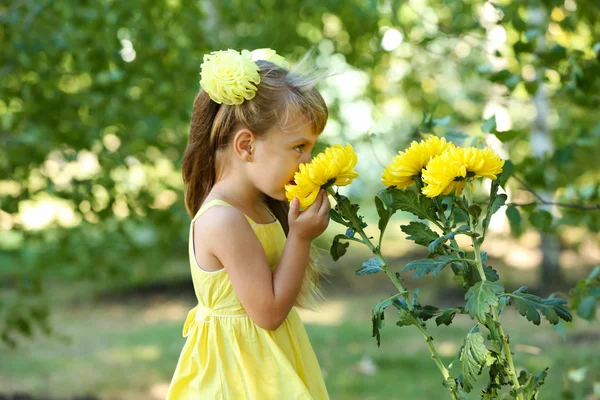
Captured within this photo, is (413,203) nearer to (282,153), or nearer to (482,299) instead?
(482,299)

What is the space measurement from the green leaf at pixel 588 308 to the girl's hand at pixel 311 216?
3.77 feet

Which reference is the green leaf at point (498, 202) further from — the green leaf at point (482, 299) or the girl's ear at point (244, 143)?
the girl's ear at point (244, 143)

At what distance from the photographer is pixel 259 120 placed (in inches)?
72.6

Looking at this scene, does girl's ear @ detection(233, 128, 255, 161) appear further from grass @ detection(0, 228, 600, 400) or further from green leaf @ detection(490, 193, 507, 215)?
grass @ detection(0, 228, 600, 400)

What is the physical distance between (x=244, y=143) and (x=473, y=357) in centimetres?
80

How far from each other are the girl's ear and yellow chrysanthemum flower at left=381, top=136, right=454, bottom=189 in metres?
0.43

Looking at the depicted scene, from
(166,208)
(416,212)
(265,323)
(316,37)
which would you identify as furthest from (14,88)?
(416,212)

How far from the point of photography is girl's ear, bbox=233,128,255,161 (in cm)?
186

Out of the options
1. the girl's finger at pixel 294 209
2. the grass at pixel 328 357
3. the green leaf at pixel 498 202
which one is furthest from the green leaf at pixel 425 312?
the grass at pixel 328 357

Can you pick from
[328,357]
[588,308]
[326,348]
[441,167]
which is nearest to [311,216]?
[441,167]

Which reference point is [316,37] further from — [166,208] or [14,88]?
[14,88]

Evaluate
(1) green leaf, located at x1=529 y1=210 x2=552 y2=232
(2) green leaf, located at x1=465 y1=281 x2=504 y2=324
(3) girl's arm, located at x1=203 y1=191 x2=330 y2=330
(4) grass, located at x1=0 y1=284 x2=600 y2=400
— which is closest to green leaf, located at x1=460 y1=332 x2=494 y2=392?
(2) green leaf, located at x1=465 y1=281 x2=504 y2=324

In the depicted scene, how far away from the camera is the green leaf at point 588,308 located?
7.90 ft

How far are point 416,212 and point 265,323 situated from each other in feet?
1.62
